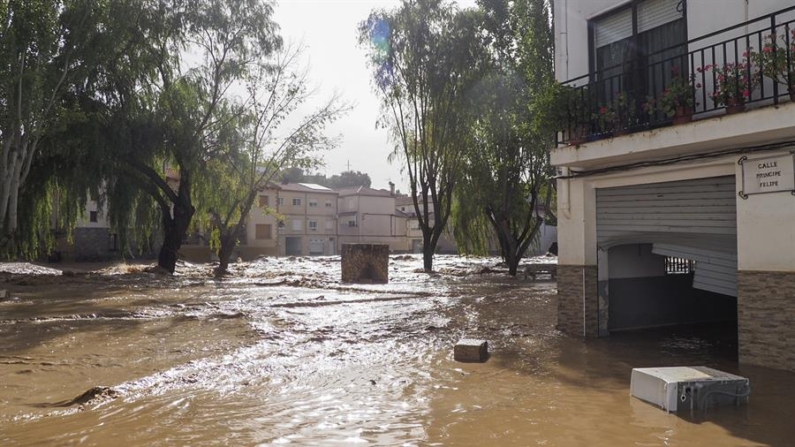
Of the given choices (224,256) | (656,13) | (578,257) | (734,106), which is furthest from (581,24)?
(224,256)

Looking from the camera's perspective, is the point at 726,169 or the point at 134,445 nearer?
the point at 134,445

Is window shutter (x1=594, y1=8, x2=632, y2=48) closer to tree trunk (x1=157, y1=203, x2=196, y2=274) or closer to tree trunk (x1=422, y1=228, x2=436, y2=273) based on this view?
tree trunk (x1=157, y1=203, x2=196, y2=274)

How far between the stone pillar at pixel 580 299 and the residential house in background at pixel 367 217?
181 feet

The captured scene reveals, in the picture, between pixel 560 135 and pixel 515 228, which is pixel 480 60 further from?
pixel 560 135

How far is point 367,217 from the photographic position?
221ft

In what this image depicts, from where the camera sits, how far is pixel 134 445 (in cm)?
534

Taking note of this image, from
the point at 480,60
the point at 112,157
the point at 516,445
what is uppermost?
the point at 480,60

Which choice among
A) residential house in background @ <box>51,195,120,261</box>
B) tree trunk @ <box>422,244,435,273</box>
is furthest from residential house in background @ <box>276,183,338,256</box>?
tree trunk @ <box>422,244,435,273</box>

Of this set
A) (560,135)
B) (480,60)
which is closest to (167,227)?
(480,60)

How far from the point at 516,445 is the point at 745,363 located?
4703mm

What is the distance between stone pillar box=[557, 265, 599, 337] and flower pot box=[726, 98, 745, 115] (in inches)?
147

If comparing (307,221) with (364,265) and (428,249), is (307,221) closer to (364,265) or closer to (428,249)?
(428,249)

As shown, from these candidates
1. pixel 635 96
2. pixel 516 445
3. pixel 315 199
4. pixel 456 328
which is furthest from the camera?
pixel 315 199

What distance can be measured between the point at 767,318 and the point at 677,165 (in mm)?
2518
